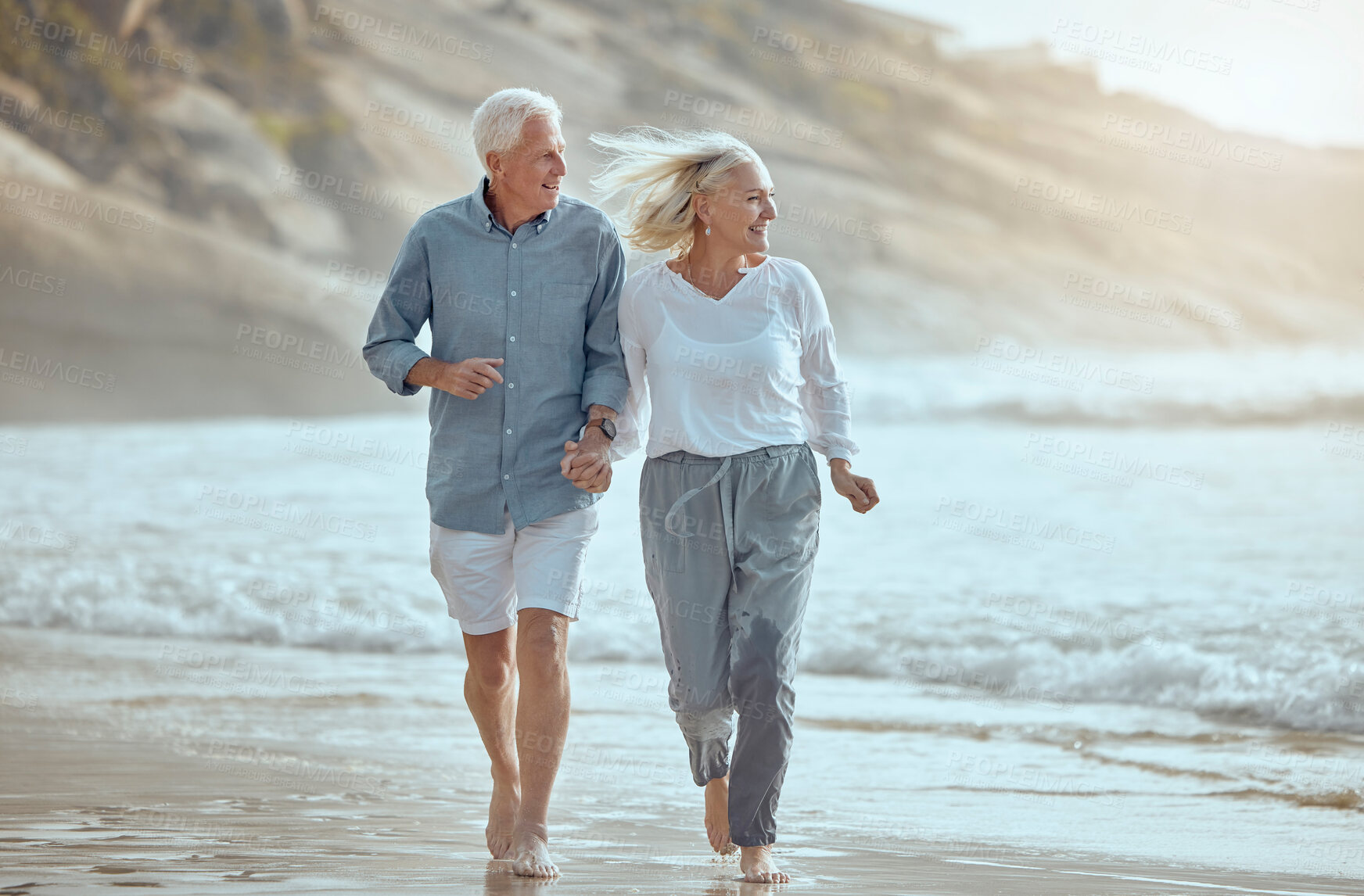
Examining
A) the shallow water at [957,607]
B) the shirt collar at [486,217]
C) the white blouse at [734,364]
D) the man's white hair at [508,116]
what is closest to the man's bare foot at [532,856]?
the white blouse at [734,364]

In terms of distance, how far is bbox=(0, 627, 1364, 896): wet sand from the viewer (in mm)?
2766

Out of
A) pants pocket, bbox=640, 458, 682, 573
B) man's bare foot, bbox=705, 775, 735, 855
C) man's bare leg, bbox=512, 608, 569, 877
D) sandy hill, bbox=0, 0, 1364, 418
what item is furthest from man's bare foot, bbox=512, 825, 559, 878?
sandy hill, bbox=0, 0, 1364, 418

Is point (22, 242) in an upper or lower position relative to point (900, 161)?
lower

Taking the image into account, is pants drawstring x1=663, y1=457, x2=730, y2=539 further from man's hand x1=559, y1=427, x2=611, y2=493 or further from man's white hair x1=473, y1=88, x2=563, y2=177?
man's white hair x1=473, y1=88, x2=563, y2=177

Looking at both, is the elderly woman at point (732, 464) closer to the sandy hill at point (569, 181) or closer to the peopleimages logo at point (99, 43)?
the sandy hill at point (569, 181)

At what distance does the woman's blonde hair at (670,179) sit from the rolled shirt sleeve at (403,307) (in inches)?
18.8

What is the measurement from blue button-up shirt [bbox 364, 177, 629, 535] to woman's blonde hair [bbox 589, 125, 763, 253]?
105 millimetres

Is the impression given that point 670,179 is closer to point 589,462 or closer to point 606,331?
point 606,331

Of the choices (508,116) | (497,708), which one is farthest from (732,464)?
(508,116)

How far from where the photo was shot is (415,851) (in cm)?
299

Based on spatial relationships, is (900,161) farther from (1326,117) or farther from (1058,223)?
(1326,117)

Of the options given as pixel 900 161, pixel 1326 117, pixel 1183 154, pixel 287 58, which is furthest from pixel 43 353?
pixel 1326 117

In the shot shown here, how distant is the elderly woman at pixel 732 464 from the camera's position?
2.78 m

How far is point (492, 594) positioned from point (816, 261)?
16173 mm
